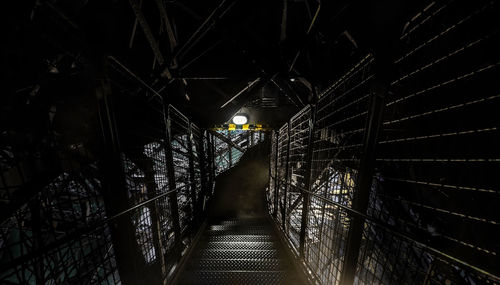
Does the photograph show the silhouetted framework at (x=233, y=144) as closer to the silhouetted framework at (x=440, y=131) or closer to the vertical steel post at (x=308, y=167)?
the vertical steel post at (x=308, y=167)

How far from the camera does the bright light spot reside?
5.71m

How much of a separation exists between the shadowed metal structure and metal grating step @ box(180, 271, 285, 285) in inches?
1.1

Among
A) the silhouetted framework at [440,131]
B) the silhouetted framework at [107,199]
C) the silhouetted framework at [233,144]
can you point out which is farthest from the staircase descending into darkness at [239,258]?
the silhouetted framework at [233,144]

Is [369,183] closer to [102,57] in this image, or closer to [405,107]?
[405,107]

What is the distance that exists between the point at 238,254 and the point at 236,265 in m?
0.33

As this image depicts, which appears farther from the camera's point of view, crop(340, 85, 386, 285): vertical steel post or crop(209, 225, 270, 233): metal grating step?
crop(209, 225, 270, 233): metal grating step

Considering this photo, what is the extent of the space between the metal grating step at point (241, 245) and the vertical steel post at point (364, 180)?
2396 mm

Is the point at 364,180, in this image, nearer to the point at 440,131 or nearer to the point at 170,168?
the point at 440,131

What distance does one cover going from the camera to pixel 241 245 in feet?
13.8

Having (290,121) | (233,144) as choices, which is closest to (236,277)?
(290,121)

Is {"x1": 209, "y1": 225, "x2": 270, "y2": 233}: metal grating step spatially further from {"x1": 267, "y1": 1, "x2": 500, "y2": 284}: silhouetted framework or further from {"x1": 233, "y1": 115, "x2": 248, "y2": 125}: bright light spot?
{"x1": 233, "y1": 115, "x2": 248, "y2": 125}: bright light spot

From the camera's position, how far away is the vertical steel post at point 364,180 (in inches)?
62.2

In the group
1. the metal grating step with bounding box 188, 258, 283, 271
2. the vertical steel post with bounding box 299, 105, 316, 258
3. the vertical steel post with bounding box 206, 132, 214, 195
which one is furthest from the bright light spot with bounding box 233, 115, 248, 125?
the metal grating step with bounding box 188, 258, 283, 271

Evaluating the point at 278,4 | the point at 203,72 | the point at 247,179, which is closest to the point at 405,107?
the point at 278,4
